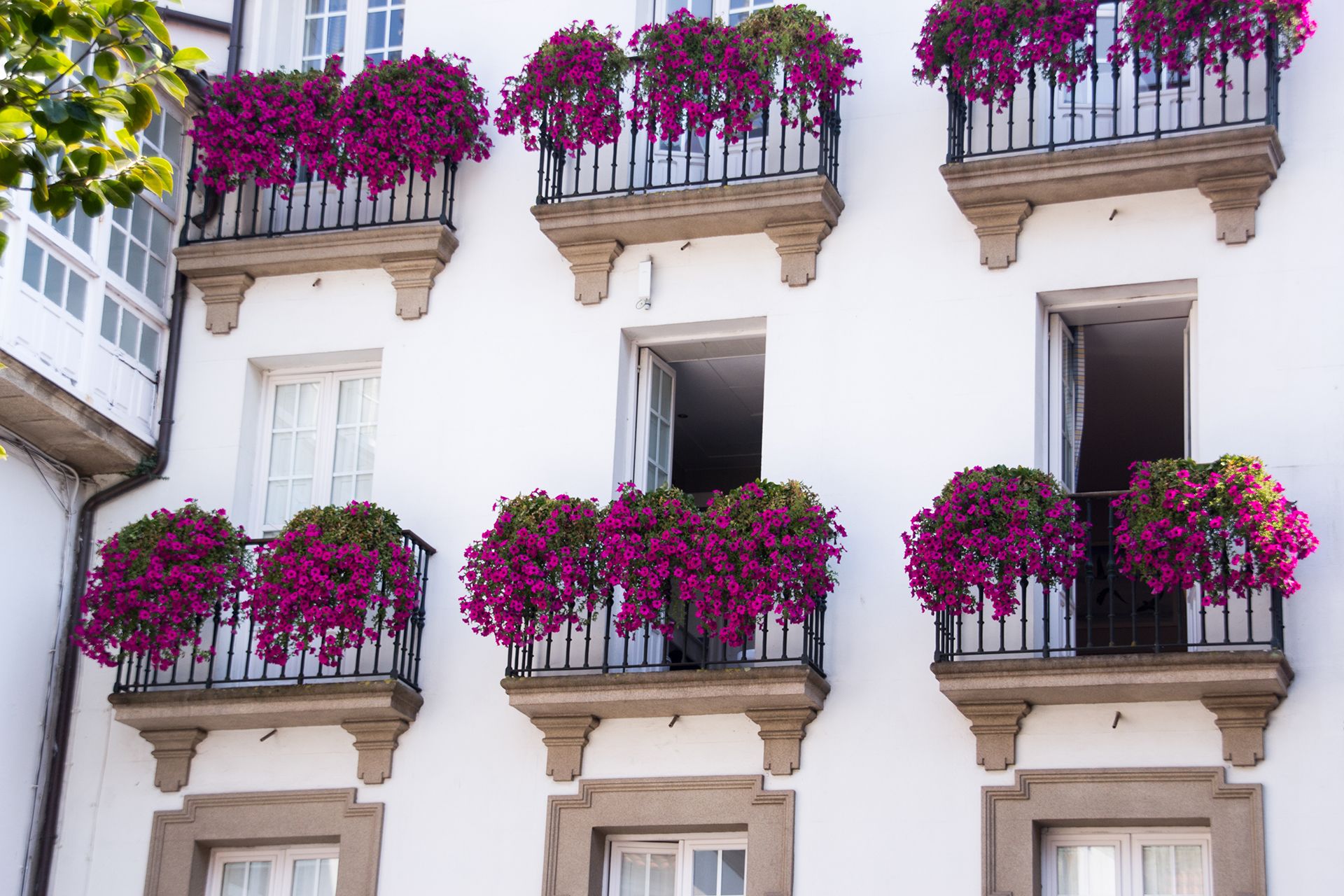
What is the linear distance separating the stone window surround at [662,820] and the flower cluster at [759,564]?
3.17 ft

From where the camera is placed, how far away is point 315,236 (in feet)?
49.9

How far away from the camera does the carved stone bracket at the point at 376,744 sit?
13.8 metres

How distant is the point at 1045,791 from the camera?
1253 centimetres

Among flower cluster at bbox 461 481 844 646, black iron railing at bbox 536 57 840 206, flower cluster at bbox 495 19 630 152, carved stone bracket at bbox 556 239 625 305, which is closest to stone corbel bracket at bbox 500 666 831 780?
flower cluster at bbox 461 481 844 646

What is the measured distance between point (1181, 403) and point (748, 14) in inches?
171

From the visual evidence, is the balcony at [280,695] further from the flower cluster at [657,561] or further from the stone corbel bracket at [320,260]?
the stone corbel bracket at [320,260]

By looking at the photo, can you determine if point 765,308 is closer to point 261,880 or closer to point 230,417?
point 230,417

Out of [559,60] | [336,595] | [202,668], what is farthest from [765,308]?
[202,668]

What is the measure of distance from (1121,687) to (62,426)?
6.74m

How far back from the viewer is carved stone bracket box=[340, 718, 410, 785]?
13.8 metres

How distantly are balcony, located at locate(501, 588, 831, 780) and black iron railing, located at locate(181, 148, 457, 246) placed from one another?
3218mm

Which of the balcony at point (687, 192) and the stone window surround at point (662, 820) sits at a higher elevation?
the balcony at point (687, 192)

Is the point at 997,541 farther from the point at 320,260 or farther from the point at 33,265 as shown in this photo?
the point at 33,265

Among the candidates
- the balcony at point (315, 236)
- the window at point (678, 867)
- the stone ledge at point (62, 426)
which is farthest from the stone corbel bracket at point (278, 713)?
the balcony at point (315, 236)
